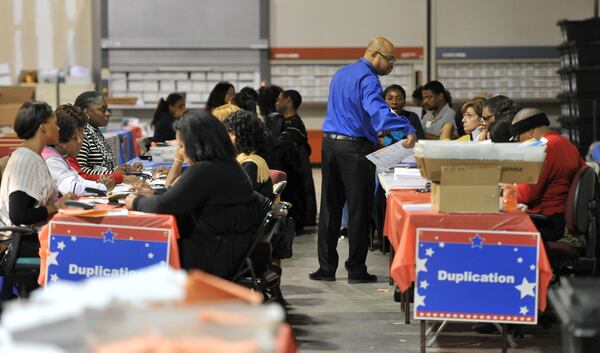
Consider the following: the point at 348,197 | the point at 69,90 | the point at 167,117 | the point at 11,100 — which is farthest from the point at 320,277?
the point at 69,90

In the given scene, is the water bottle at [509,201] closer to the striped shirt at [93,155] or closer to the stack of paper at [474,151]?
the stack of paper at [474,151]

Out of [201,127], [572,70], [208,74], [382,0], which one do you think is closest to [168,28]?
[208,74]

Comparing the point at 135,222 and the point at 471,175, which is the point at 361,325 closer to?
the point at 471,175

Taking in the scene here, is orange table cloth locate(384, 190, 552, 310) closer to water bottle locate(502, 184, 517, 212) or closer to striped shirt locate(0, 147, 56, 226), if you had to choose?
water bottle locate(502, 184, 517, 212)

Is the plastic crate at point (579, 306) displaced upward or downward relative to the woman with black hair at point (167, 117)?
downward

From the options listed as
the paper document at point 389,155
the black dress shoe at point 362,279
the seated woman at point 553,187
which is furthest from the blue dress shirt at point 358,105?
the seated woman at point 553,187

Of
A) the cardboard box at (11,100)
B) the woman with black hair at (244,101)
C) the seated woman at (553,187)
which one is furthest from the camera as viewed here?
the cardboard box at (11,100)

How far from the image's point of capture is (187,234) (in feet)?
15.1

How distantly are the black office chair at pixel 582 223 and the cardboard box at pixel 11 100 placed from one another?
8.65 metres

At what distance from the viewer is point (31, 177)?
4824 mm

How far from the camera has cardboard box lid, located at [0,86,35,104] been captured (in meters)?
13.1

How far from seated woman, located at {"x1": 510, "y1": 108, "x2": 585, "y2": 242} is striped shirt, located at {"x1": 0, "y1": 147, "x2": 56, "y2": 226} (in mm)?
2426

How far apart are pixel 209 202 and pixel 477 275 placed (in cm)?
126

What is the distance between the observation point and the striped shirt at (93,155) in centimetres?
658
